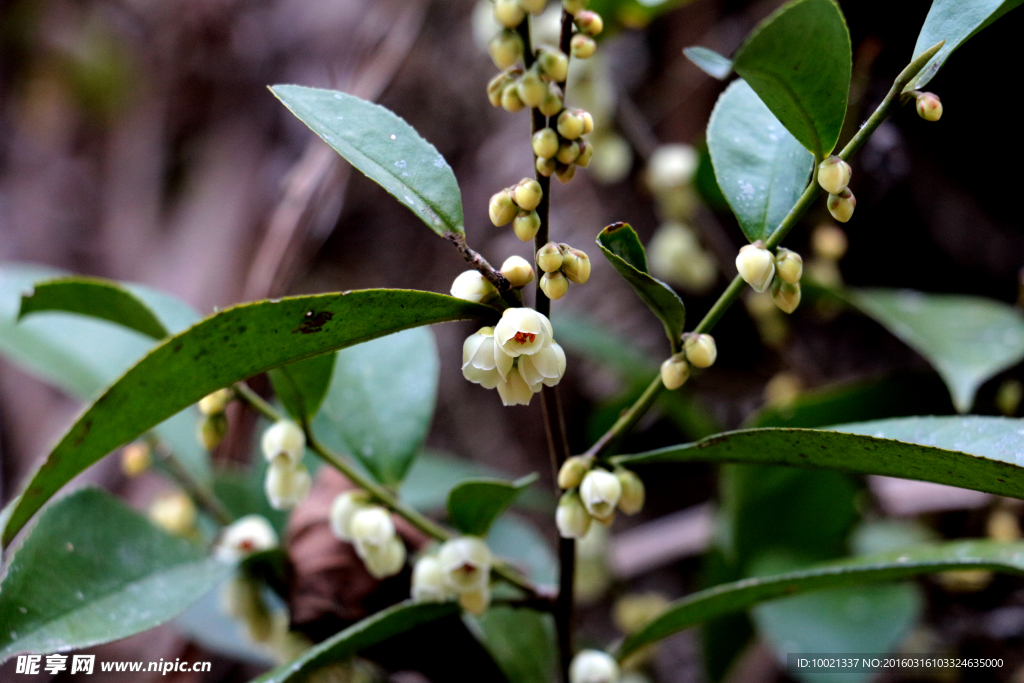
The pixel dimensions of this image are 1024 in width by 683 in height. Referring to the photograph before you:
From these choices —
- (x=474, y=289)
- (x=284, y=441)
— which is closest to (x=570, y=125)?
(x=474, y=289)

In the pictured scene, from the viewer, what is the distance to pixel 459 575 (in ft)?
1.92

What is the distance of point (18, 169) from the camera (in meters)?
2.33

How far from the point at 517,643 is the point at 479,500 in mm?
213

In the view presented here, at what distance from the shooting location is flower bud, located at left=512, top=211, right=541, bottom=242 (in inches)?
17.6

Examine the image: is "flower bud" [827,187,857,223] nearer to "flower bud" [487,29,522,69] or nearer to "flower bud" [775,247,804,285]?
"flower bud" [775,247,804,285]

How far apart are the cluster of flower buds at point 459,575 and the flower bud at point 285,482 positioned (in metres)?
0.13

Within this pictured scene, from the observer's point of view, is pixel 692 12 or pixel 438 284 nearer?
pixel 692 12

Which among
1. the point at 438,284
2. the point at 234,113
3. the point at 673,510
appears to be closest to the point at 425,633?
the point at 673,510

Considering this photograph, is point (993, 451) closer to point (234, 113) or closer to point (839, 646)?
point (839, 646)

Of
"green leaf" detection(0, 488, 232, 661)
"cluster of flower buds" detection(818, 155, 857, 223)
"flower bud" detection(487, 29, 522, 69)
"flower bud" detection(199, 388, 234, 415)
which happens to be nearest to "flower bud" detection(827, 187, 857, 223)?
"cluster of flower buds" detection(818, 155, 857, 223)

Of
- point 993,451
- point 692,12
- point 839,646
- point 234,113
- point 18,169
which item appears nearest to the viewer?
point 993,451

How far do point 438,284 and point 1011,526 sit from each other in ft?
3.85

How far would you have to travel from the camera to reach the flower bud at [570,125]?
45 cm

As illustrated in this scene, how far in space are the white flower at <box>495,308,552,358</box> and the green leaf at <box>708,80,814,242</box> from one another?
174 mm
